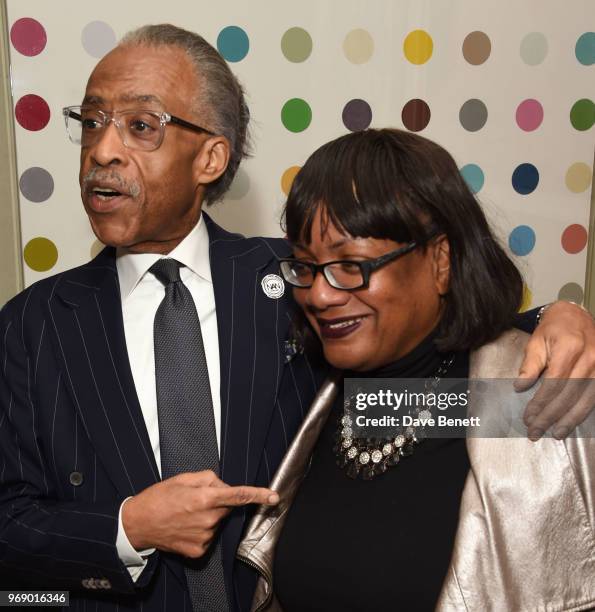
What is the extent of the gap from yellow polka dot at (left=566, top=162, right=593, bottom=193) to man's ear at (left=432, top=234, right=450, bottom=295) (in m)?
1.44

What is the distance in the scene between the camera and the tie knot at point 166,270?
157 centimetres

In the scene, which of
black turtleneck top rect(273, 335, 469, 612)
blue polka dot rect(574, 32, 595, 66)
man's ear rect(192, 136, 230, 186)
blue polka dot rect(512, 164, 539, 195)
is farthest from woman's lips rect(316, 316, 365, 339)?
blue polka dot rect(574, 32, 595, 66)

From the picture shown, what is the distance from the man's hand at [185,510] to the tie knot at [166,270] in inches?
17.2

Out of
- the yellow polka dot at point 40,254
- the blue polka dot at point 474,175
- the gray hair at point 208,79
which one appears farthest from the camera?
the blue polka dot at point 474,175

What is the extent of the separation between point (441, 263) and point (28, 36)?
4.36ft

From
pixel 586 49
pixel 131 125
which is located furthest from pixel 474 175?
pixel 131 125

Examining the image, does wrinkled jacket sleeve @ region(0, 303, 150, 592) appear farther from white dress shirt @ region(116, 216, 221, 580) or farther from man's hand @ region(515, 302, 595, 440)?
man's hand @ region(515, 302, 595, 440)

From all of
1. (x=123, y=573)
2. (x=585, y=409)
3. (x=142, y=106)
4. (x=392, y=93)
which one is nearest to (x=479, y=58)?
(x=392, y=93)

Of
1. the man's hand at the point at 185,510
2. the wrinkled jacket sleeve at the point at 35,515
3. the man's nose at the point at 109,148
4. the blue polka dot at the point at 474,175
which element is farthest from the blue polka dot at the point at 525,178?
the wrinkled jacket sleeve at the point at 35,515

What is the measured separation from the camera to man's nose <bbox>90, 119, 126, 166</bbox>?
1.50m

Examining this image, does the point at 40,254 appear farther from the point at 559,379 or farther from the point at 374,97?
the point at 559,379

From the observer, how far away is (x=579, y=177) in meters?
2.62

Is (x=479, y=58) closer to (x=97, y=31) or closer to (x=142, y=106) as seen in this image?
(x=97, y=31)

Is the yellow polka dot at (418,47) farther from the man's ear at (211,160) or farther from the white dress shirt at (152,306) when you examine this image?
the white dress shirt at (152,306)
